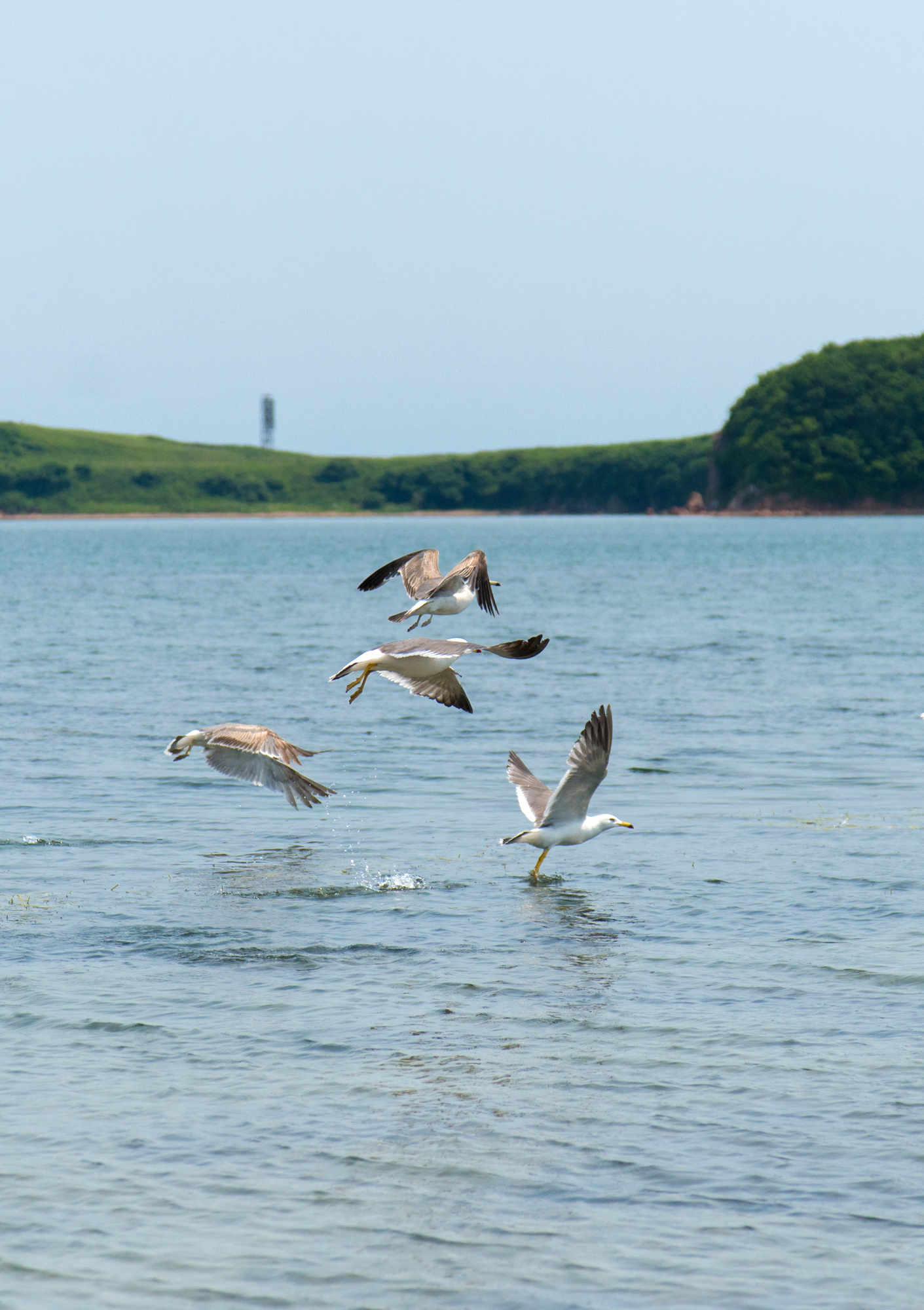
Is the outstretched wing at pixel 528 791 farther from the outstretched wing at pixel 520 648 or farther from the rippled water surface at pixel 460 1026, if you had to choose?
the outstretched wing at pixel 520 648

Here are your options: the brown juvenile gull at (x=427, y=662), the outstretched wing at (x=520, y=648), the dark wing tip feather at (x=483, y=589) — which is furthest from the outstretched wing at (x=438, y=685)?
the outstretched wing at (x=520, y=648)

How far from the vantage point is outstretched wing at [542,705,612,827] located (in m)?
13.4

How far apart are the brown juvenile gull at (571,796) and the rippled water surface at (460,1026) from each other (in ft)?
2.05

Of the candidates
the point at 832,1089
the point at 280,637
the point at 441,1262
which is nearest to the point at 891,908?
the point at 832,1089

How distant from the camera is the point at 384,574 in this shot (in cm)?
1253

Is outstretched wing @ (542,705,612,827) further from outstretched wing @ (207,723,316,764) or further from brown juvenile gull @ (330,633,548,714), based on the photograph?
outstretched wing @ (207,723,316,764)

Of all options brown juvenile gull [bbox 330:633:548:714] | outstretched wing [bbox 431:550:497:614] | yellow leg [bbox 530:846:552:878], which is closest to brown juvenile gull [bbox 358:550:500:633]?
outstretched wing [bbox 431:550:497:614]

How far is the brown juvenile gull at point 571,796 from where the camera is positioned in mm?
13641

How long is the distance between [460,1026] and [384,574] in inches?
143

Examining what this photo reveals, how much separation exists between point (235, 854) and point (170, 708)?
14.0 meters

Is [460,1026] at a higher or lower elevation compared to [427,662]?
lower

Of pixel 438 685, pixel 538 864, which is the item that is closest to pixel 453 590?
pixel 438 685

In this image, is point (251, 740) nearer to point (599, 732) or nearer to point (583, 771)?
point (583, 771)

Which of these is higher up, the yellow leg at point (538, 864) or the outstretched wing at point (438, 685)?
the outstretched wing at point (438, 685)
